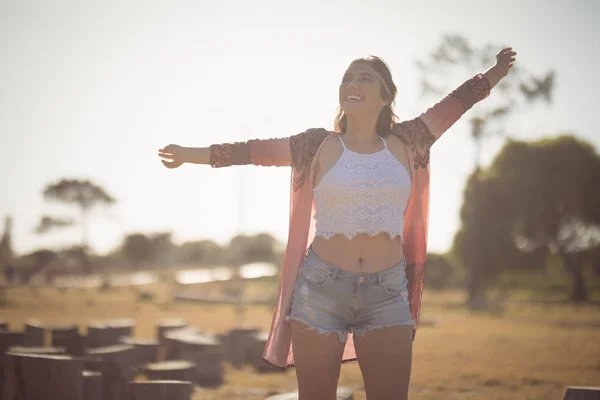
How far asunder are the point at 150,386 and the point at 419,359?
6756mm

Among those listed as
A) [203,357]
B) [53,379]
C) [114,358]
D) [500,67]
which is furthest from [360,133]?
[203,357]

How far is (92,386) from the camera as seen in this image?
6.22 metres

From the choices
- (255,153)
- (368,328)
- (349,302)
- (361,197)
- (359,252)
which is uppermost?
(255,153)

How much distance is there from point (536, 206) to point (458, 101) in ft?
108

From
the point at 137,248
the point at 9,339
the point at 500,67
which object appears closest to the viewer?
the point at 500,67

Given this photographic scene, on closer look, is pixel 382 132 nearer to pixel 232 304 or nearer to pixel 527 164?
pixel 232 304

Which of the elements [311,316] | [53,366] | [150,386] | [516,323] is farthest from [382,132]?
[516,323]

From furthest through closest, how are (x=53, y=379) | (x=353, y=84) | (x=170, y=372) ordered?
(x=170, y=372) → (x=53, y=379) → (x=353, y=84)

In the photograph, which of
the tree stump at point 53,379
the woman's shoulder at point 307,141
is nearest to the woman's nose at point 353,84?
the woman's shoulder at point 307,141

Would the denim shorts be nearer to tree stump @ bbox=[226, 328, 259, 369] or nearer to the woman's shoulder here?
the woman's shoulder

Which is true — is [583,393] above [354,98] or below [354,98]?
below

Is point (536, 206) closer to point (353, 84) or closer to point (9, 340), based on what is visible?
point (9, 340)

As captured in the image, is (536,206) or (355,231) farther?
(536,206)

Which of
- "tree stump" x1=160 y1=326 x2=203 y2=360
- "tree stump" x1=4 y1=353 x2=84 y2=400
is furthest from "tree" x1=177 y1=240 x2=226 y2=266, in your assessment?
"tree stump" x1=4 y1=353 x2=84 y2=400
